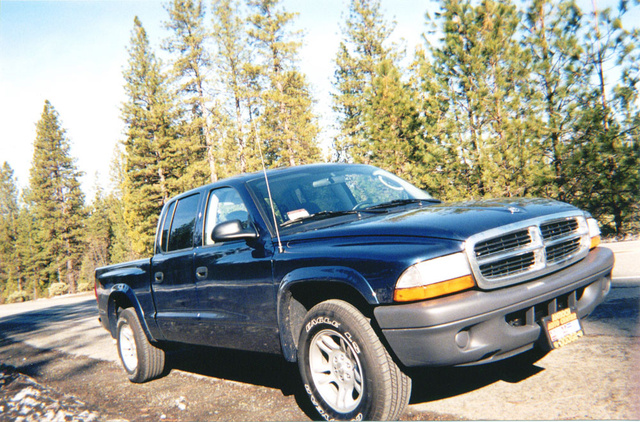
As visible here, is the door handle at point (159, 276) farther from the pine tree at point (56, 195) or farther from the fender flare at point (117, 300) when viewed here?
the pine tree at point (56, 195)

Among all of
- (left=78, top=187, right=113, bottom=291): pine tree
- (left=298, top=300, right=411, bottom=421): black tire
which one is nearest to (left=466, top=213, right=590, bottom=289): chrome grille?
(left=298, top=300, right=411, bottom=421): black tire

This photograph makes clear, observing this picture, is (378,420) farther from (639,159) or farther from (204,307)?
(639,159)

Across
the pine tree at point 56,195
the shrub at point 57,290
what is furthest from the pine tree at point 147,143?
the pine tree at point 56,195

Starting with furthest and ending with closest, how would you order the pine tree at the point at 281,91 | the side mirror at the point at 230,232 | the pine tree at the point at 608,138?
the pine tree at the point at 281,91
the pine tree at the point at 608,138
the side mirror at the point at 230,232

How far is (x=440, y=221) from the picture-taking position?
2.96m

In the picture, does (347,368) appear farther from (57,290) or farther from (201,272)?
(57,290)

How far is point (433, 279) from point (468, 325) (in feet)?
1.01

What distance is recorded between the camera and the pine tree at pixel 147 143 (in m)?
37.0

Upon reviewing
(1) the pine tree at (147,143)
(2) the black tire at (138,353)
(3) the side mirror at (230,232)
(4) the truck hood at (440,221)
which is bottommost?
(2) the black tire at (138,353)

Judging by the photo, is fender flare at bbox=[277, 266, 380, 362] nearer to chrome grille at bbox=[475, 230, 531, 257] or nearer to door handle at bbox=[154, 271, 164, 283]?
chrome grille at bbox=[475, 230, 531, 257]

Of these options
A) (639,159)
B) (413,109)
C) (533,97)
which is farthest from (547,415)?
(413,109)

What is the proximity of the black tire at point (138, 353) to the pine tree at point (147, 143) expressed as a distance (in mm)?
32527

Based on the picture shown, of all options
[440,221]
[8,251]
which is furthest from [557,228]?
[8,251]

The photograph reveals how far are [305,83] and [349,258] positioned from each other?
1239 inches
